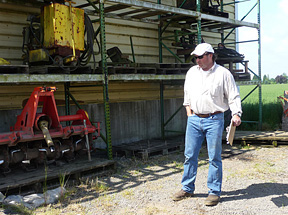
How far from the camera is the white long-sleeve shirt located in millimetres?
4645

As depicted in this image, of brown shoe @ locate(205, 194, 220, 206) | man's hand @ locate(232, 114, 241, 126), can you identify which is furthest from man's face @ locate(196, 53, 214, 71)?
brown shoe @ locate(205, 194, 220, 206)

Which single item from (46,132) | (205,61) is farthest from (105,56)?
(205,61)

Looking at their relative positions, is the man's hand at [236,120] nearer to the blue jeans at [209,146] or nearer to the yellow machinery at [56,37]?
the blue jeans at [209,146]

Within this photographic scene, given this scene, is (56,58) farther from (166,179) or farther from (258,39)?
(258,39)

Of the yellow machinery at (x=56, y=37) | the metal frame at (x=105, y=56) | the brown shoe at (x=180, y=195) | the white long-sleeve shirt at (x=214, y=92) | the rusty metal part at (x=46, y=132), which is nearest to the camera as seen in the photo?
the white long-sleeve shirt at (x=214, y=92)

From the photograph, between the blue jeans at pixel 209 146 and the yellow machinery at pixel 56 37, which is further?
the yellow machinery at pixel 56 37

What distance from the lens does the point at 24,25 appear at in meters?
7.46

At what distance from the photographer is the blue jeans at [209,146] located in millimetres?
4699

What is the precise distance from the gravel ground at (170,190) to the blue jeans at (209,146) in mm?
303

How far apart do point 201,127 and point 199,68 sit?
862mm

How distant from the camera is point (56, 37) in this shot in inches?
255

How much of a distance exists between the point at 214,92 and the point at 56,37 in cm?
343

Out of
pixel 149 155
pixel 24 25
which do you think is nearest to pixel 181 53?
pixel 149 155

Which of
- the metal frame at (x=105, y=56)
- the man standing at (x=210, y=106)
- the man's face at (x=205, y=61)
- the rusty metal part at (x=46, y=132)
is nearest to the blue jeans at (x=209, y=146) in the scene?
the man standing at (x=210, y=106)
